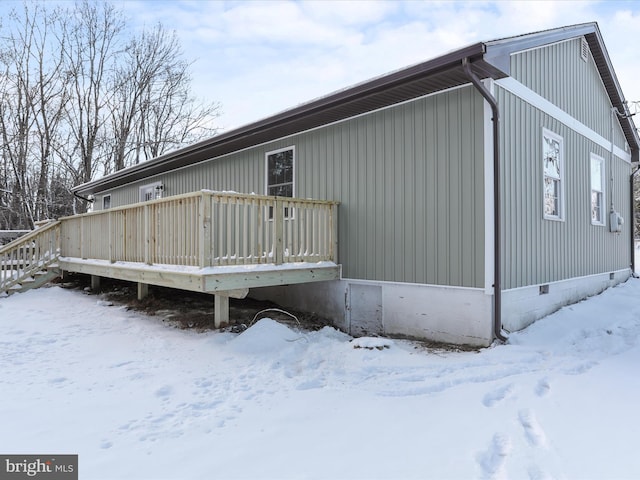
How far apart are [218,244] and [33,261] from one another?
20.3 ft

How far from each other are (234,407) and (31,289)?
7.84 m

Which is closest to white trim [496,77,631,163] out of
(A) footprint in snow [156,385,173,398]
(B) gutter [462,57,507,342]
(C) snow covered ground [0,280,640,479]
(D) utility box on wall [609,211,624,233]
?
(B) gutter [462,57,507,342]

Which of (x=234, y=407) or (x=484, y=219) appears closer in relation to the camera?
(x=234, y=407)

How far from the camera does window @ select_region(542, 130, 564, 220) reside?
6.50m

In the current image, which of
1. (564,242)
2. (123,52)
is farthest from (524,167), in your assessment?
(123,52)


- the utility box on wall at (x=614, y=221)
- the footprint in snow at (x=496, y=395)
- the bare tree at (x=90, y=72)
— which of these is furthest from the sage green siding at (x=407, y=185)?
the bare tree at (x=90, y=72)

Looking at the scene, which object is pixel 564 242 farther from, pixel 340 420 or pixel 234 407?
pixel 234 407

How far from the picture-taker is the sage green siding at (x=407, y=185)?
5.26m

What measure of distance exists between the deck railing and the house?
0.27 ft

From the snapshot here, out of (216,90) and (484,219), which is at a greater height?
(216,90)

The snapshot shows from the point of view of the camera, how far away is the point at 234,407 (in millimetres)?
3322

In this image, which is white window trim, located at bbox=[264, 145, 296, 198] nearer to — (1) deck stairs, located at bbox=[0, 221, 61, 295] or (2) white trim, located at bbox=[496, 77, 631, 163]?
(2) white trim, located at bbox=[496, 77, 631, 163]

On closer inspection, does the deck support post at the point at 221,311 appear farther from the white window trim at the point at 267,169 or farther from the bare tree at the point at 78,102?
the bare tree at the point at 78,102

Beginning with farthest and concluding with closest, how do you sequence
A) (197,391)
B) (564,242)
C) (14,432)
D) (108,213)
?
→ (108,213)
(564,242)
(197,391)
(14,432)
